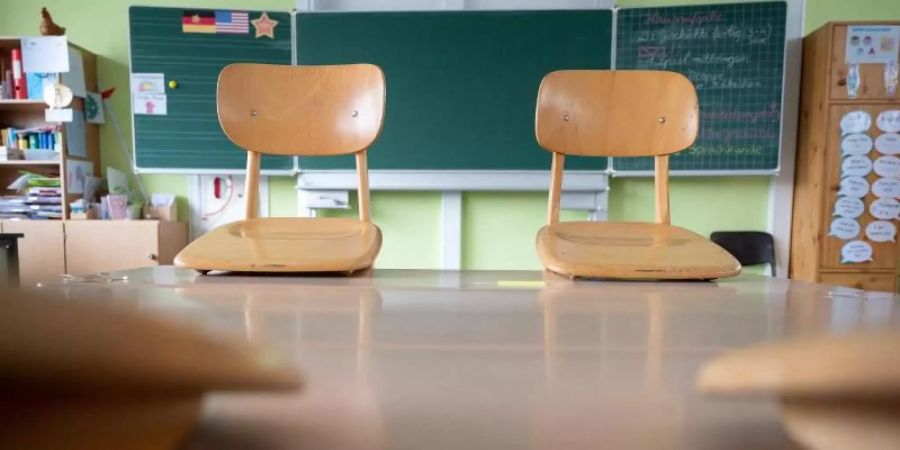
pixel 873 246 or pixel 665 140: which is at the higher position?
pixel 665 140

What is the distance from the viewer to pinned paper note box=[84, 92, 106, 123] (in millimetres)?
2473

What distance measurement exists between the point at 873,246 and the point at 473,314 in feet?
8.56

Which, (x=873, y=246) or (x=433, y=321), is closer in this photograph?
(x=433, y=321)

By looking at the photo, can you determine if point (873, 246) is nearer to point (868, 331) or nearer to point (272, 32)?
point (868, 331)

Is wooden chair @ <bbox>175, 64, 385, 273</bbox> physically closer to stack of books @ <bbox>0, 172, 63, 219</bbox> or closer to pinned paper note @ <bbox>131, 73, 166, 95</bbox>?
pinned paper note @ <bbox>131, 73, 166, 95</bbox>

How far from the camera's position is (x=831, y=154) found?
2.17 meters

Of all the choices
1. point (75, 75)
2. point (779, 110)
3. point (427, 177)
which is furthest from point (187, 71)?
point (779, 110)

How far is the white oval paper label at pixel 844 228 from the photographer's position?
86.1 inches

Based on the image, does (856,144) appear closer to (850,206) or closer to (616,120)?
(850,206)

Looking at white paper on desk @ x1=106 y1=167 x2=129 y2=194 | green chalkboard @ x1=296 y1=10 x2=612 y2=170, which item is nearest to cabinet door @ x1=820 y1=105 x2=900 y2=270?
green chalkboard @ x1=296 y1=10 x2=612 y2=170

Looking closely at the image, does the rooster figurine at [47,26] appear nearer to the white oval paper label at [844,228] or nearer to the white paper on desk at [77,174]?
the white paper on desk at [77,174]

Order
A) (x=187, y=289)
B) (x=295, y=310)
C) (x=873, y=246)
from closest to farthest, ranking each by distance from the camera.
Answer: (x=295, y=310)
(x=187, y=289)
(x=873, y=246)

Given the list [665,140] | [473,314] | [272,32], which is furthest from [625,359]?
[272,32]

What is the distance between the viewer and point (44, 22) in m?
2.28
